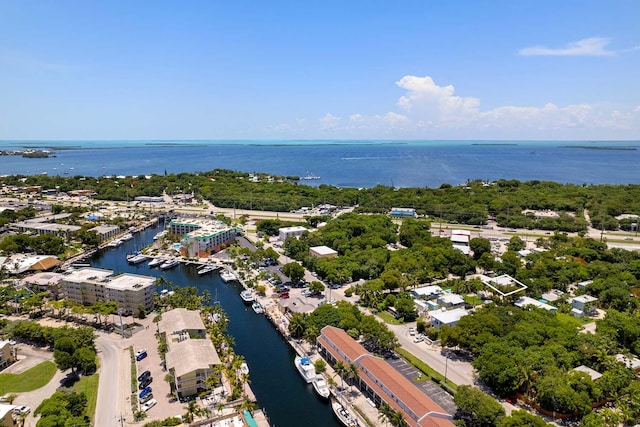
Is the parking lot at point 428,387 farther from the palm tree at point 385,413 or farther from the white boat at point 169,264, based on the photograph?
the white boat at point 169,264

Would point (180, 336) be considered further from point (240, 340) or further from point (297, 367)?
point (297, 367)

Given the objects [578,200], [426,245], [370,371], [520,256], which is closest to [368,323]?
[370,371]

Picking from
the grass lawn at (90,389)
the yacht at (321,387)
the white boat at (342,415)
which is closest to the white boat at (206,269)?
the grass lawn at (90,389)

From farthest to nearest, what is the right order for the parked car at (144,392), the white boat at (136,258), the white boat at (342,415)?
the white boat at (136,258)
the parked car at (144,392)
the white boat at (342,415)

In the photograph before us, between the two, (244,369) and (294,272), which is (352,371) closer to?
(244,369)

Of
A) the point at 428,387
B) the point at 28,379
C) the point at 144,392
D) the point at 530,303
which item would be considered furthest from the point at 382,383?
the point at 28,379

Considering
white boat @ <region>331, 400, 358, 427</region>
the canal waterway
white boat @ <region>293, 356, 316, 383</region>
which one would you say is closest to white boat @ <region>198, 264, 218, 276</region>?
the canal waterway
